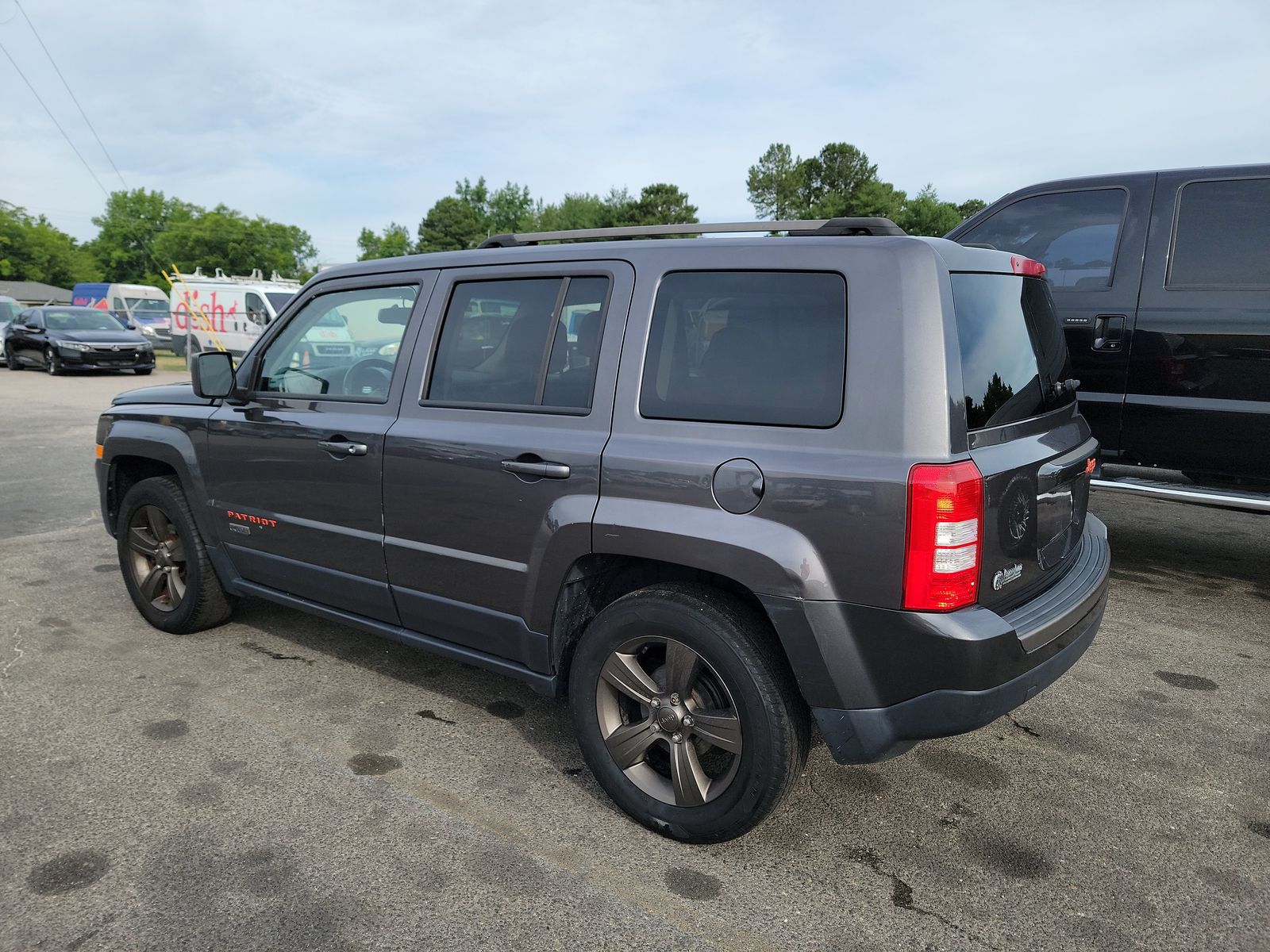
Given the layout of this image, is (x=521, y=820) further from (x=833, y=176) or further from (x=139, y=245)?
(x=139, y=245)

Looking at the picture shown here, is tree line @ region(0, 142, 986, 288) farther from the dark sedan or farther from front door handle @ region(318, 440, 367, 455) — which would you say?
front door handle @ region(318, 440, 367, 455)

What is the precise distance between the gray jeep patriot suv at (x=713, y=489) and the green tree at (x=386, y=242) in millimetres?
98907

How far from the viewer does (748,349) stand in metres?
2.62

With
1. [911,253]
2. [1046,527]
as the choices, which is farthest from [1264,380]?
[911,253]

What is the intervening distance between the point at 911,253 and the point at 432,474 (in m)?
1.77

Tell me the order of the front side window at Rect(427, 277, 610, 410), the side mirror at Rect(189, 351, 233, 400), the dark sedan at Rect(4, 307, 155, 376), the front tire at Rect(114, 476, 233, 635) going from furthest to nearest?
the dark sedan at Rect(4, 307, 155, 376), the front tire at Rect(114, 476, 233, 635), the side mirror at Rect(189, 351, 233, 400), the front side window at Rect(427, 277, 610, 410)

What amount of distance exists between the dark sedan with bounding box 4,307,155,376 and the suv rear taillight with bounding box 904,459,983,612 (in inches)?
896

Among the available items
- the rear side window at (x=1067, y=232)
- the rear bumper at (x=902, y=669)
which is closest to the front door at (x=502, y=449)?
the rear bumper at (x=902, y=669)

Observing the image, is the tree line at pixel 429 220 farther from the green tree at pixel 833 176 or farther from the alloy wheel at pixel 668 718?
the alloy wheel at pixel 668 718

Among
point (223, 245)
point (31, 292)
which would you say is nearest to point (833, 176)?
point (223, 245)

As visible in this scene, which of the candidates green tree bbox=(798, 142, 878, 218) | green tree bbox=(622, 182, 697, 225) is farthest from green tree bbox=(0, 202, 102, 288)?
green tree bbox=(798, 142, 878, 218)

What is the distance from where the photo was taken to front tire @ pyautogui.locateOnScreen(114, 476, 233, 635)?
14.1 feet

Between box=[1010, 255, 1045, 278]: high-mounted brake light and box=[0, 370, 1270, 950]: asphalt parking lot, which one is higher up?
box=[1010, 255, 1045, 278]: high-mounted brake light

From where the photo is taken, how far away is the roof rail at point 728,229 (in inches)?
103
